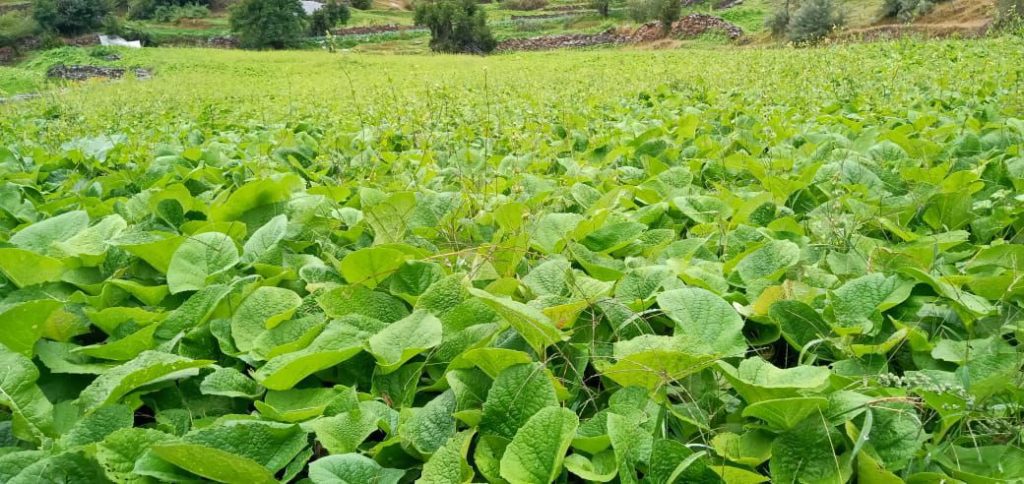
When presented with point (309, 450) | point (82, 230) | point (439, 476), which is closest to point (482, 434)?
point (439, 476)

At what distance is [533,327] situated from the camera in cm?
114

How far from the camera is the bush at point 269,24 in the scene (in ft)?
120

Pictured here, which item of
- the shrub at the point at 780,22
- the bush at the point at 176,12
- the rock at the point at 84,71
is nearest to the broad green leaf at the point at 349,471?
the rock at the point at 84,71

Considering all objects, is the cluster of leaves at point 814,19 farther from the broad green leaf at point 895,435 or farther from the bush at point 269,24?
the bush at point 269,24

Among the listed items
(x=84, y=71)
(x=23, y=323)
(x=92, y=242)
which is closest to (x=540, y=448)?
(x=23, y=323)

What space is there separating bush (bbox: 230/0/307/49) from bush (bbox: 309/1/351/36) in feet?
6.50

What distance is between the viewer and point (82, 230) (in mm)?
1835

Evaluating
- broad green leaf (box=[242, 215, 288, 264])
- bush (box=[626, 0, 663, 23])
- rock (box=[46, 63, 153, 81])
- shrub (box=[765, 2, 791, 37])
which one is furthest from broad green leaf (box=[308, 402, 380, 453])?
bush (box=[626, 0, 663, 23])

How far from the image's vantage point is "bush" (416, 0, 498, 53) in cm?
3425

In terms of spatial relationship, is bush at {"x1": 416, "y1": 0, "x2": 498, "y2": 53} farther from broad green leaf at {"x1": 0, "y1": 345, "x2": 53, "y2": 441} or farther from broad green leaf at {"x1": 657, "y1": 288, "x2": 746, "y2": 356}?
broad green leaf at {"x1": 0, "y1": 345, "x2": 53, "y2": 441}

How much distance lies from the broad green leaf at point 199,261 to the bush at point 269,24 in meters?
38.5

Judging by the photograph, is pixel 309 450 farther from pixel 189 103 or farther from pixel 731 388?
pixel 189 103

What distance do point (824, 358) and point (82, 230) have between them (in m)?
1.88

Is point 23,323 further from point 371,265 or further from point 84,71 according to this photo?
point 84,71
